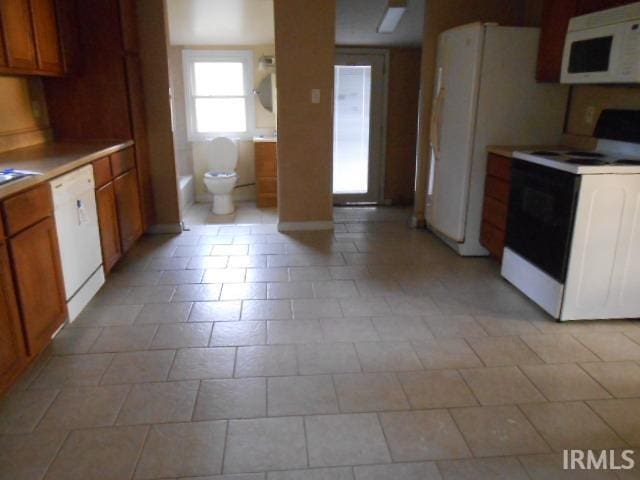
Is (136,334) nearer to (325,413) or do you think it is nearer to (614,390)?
(325,413)

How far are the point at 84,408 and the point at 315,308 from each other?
1.35 meters

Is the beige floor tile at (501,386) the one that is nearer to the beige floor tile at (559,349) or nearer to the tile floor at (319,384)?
the tile floor at (319,384)

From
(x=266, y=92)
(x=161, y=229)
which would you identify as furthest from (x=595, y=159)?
(x=266, y=92)

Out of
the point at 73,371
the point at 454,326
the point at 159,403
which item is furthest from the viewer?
the point at 454,326

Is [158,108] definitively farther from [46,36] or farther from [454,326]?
[454,326]

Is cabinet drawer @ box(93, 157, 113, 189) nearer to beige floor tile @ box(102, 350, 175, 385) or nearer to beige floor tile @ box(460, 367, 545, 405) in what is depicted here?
beige floor tile @ box(102, 350, 175, 385)

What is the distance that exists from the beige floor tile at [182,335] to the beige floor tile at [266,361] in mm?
249

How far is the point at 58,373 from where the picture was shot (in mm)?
2227

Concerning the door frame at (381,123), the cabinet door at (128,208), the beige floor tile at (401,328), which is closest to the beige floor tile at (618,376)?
the beige floor tile at (401,328)

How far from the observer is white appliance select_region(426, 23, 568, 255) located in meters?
3.44

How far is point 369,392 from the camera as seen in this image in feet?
6.82

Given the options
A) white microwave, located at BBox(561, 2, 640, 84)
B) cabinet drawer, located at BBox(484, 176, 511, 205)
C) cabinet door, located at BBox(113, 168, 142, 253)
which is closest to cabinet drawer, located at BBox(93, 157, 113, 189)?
cabinet door, located at BBox(113, 168, 142, 253)

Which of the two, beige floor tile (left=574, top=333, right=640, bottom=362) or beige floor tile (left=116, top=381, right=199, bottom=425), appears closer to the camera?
beige floor tile (left=116, top=381, right=199, bottom=425)

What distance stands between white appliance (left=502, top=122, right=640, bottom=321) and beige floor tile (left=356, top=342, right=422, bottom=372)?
951 millimetres
